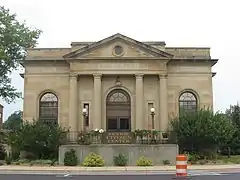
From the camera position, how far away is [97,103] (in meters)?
40.7

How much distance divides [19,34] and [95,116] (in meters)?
12.2

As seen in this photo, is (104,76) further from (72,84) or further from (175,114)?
(175,114)

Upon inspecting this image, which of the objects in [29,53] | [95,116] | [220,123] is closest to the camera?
[220,123]

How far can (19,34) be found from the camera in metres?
45.1

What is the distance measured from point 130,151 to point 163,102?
927 centimetres

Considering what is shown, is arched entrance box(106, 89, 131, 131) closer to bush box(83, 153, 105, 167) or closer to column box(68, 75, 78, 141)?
column box(68, 75, 78, 141)

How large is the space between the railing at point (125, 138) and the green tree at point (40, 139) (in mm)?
1755

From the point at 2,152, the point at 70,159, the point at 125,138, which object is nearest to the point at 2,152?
the point at 2,152

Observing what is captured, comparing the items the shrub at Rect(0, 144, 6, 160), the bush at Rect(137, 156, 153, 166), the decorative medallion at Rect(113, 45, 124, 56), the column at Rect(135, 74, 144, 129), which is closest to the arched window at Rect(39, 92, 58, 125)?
the shrub at Rect(0, 144, 6, 160)

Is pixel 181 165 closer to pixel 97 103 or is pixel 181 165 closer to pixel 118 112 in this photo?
pixel 97 103

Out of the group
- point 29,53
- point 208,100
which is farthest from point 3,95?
point 208,100

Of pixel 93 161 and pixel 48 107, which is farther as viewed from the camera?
pixel 48 107

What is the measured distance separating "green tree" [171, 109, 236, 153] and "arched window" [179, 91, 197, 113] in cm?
327

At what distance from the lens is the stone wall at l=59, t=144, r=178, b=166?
108ft
